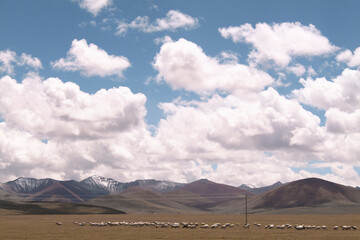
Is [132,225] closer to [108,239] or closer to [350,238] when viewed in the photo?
[108,239]

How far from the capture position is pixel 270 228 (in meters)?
86.8

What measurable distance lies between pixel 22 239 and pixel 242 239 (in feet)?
103

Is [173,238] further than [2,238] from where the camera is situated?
No

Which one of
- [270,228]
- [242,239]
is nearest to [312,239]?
[242,239]

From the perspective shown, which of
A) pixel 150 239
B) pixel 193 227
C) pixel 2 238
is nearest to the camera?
pixel 150 239

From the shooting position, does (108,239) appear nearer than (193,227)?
Yes

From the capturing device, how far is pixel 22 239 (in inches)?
2440

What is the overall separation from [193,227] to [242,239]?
2891 centimetres

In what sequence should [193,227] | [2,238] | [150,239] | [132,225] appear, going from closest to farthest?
1. [150,239]
2. [2,238]
3. [193,227]
4. [132,225]

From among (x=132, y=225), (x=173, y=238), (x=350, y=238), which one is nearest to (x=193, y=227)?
(x=132, y=225)

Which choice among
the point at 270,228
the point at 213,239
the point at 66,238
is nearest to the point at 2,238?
the point at 66,238

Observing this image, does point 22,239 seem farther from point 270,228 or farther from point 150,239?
point 270,228

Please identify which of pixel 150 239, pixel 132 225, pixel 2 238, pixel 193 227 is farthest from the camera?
pixel 132 225

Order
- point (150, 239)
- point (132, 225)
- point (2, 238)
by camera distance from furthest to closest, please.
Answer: point (132, 225), point (2, 238), point (150, 239)
